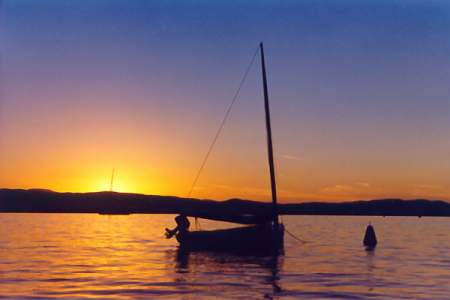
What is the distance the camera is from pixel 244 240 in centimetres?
4828

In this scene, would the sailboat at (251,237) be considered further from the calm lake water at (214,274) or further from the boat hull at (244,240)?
the calm lake water at (214,274)

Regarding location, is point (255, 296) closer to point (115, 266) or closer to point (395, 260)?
point (115, 266)

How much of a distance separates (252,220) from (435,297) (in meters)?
21.2

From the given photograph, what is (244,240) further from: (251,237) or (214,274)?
(214,274)

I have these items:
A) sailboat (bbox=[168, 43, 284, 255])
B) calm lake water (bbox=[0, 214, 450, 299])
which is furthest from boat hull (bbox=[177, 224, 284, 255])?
calm lake water (bbox=[0, 214, 450, 299])

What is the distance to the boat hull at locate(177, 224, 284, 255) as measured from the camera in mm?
47812

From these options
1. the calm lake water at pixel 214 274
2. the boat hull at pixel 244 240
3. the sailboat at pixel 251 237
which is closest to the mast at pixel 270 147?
the sailboat at pixel 251 237

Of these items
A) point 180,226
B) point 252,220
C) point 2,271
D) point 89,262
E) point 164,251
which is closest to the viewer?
point 2,271

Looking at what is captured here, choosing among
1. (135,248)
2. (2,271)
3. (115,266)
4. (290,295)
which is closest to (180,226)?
(135,248)

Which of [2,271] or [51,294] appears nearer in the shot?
[51,294]

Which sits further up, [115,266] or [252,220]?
[252,220]

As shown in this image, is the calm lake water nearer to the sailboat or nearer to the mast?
the sailboat

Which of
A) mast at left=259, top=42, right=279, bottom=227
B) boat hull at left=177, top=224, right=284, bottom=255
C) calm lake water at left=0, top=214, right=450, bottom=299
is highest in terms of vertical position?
mast at left=259, top=42, right=279, bottom=227

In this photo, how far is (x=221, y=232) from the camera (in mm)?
49219
